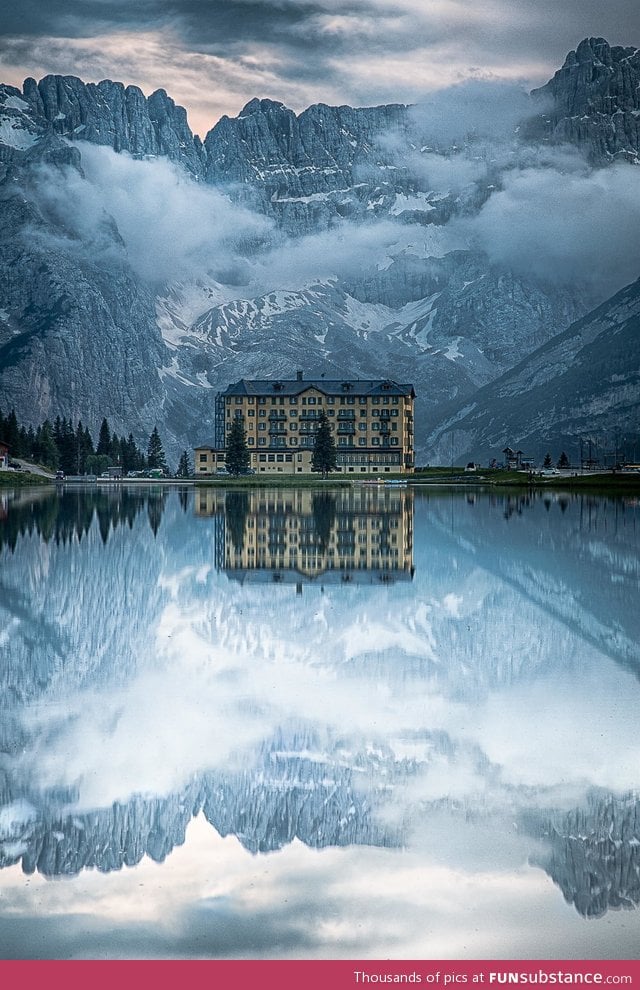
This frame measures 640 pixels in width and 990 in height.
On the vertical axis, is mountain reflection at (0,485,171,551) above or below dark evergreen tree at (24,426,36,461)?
below

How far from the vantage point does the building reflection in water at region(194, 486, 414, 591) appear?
25.6m

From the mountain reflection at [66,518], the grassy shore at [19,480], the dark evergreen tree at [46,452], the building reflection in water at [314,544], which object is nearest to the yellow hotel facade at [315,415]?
the dark evergreen tree at [46,452]

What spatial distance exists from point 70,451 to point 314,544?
126033mm

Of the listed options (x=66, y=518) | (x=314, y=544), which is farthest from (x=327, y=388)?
(x=314, y=544)

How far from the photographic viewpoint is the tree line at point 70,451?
140250mm

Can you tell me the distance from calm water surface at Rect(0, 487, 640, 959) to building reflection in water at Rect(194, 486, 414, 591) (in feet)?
13.8

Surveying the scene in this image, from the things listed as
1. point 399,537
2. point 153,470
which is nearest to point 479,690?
point 399,537

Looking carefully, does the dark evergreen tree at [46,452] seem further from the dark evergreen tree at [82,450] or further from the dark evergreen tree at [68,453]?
the dark evergreen tree at [82,450]

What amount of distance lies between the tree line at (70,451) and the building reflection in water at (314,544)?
290 ft

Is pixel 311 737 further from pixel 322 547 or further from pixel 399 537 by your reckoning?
pixel 399 537

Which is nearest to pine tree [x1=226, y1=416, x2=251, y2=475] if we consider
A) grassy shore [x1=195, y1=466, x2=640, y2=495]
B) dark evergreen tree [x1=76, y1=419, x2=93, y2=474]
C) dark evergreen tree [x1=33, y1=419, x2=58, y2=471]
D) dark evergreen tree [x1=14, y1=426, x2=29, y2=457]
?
grassy shore [x1=195, y1=466, x2=640, y2=495]

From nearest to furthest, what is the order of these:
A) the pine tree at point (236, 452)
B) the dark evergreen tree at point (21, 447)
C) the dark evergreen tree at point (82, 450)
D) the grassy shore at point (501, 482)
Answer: the grassy shore at point (501, 482) < the pine tree at point (236, 452) < the dark evergreen tree at point (21, 447) < the dark evergreen tree at point (82, 450)

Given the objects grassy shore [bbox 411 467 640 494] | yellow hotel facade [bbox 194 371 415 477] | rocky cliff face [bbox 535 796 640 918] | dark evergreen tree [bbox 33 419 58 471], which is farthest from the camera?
yellow hotel facade [bbox 194 371 415 477]

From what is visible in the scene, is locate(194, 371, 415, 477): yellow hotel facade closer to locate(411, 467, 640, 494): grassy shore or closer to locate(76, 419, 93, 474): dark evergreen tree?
locate(76, 419, 93, 474): dark evergreen tree
